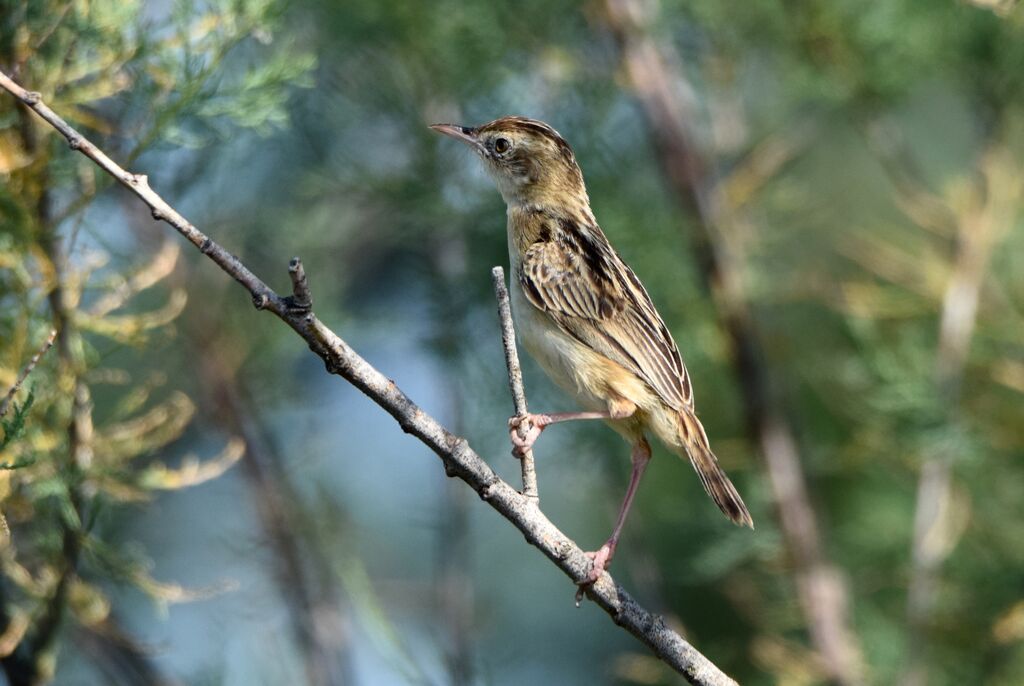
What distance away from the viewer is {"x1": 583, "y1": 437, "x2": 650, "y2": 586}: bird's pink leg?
122 inches

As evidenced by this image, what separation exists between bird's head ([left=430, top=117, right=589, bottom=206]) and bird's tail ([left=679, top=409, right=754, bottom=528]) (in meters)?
1.16

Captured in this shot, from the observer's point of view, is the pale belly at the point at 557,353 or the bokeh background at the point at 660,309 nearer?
the pale belly at the point at 557,353

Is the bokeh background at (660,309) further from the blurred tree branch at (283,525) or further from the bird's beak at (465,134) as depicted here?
the bird's beak at (465,134)

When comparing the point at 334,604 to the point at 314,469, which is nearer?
the point at 334,604

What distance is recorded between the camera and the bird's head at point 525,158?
4910 mm

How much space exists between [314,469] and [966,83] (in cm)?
414

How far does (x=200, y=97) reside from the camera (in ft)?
13.1

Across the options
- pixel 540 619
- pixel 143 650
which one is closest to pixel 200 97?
pixel 143 650

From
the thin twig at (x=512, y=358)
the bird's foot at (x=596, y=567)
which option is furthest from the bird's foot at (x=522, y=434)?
the bird's foot at (x=596, y=567)

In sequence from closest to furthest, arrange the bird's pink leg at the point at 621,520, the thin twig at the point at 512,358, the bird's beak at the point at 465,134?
the thin twig at the point at 512,358 < the bird's pink leg at the point at 621,520 < the bird's beak at the point at 465,134

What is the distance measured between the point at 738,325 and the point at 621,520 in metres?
2.78

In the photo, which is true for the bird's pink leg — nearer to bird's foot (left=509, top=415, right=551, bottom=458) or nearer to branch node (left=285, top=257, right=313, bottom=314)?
bird's foot (left=509, top=415, right=551, bottom=458)

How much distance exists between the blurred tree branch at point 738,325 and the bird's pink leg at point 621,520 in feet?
6.92

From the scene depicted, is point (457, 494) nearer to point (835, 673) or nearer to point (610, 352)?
point (610, 352)
